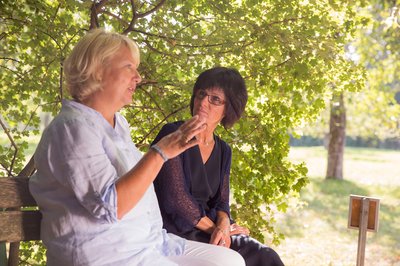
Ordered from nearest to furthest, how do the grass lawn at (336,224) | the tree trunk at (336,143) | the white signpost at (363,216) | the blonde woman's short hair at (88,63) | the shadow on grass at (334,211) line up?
the blonde woman's short hair at (88,63), the white signpost at (363,216), the grass lawn at (336,224), the shadow on grass at (334,211), the tree trunk at (336,143)

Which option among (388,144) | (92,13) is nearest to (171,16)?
(92,13)

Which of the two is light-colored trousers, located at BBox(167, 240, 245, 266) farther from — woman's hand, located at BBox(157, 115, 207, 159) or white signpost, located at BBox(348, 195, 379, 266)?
white signpost, located at BBox(348, 195, 379, 266)

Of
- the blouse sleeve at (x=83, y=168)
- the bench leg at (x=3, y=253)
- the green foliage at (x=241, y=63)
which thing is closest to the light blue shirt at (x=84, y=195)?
the blouse sleeve at (x=83, y=168)

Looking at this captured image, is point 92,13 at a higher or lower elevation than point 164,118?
higher

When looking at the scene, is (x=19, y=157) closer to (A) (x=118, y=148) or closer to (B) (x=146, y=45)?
(B) (x=146, y=45)

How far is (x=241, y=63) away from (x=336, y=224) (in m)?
7.62

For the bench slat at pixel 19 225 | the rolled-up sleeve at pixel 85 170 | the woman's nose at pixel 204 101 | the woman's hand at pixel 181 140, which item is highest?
the woman's nose at pixel 204 101

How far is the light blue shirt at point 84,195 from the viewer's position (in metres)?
1.62

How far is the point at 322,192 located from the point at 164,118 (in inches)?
398

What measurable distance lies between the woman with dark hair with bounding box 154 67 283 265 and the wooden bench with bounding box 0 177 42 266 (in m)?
0.59

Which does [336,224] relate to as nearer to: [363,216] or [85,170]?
[363,216]

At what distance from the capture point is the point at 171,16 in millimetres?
3625

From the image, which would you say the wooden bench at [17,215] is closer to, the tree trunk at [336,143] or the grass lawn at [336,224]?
the grass lawn at [336,224]

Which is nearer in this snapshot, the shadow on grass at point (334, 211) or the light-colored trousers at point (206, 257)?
the light-colored trousers at point (206, 257)
